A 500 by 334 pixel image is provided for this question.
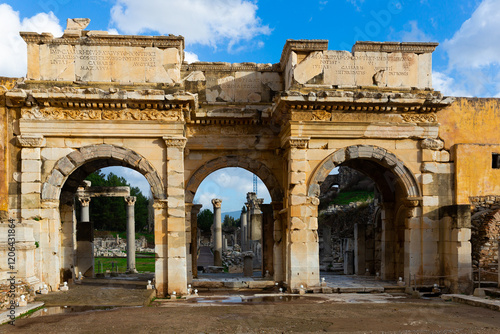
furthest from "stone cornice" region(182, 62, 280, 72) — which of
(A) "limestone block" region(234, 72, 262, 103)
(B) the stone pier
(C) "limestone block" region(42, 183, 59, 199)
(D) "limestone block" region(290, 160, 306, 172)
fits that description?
(B) the stone pier

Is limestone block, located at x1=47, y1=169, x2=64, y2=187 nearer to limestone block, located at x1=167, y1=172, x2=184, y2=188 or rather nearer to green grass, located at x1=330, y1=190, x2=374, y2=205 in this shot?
limestone block, located at x1=167, y1=172, x2=184, y2=188

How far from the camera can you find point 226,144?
15578 mm

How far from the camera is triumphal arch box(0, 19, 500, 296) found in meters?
13.2

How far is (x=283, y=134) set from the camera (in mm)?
14680

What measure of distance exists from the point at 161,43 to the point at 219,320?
7983 millimetres

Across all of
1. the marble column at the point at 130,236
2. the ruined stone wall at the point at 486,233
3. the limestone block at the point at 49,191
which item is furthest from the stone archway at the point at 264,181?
the marble column at the point at 130,236

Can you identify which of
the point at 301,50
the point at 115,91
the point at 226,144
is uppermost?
the point at 301,50

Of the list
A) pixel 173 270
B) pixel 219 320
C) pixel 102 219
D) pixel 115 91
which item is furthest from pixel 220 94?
pixel 102 219

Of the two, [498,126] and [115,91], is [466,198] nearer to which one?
[498,126]

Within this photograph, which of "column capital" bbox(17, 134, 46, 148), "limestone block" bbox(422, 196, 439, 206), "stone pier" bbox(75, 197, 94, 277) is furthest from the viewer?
"stone pier" bbox(75, 197, 94, 277)

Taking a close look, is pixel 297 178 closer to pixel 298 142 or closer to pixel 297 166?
pixel 297 166

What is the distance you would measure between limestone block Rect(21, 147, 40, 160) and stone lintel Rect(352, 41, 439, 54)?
9292mm

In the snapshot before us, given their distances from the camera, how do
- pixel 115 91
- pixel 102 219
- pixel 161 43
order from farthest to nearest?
1. pixel 102 219
2. pixel 161 43
3. pixel 115 91

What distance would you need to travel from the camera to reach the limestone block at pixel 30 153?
13164mm
